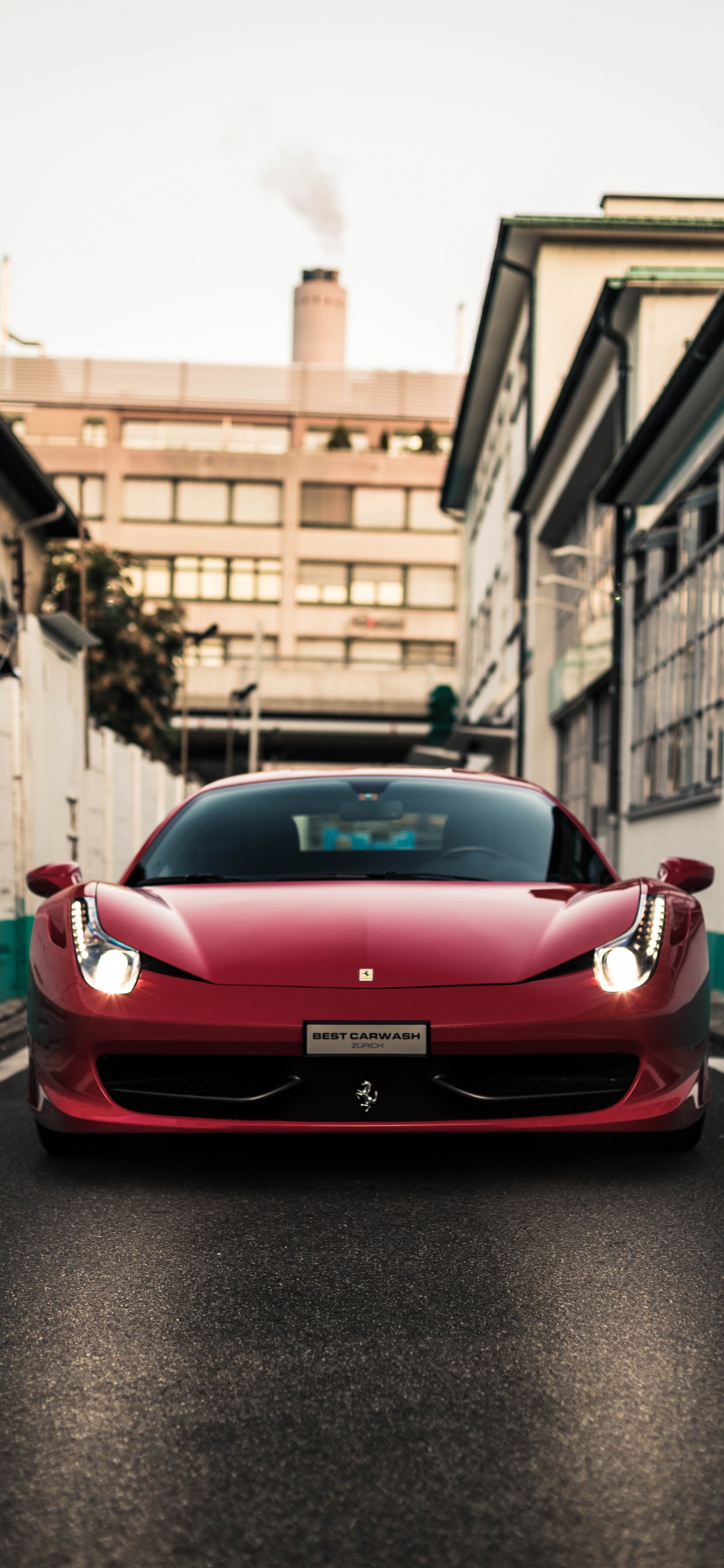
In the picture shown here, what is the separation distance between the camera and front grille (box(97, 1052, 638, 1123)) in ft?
13.3

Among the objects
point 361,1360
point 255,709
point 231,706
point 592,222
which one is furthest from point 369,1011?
point 231,706

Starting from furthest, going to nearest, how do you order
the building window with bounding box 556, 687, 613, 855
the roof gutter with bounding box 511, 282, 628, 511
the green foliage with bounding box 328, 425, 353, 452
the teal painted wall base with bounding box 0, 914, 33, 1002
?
the green foliage with bounding box 328, 425, 353, 452
the building window with bounding box 556, 687, 613, 855
the roof gutter with bounding box 511, 282, 628, 511
the teal painted wall base with bounding box 0, 914, 33, 1002

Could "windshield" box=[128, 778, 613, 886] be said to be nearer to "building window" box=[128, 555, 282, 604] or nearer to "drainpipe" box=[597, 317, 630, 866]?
"drainpipe" box=[597, 317, 630, 866]

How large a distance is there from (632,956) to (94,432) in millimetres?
68090

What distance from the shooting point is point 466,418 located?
3888cm

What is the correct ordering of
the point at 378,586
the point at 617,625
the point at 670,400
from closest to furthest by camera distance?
1. the point at 670,400
2. the point at 617,625
3. the point at 378,586

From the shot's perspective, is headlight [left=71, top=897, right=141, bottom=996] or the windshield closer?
headlight [left=71, top=897, right=141, bottom=996]

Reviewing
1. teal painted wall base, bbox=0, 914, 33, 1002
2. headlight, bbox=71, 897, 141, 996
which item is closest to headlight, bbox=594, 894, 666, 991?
headlight, bbox=71, 897, 141, 996

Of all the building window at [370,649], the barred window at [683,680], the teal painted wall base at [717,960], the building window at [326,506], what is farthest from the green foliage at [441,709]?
the building window at [326,506]

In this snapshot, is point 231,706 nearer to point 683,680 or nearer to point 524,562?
point 524,562

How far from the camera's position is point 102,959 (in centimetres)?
432

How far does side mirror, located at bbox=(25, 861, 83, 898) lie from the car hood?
306 millimetres

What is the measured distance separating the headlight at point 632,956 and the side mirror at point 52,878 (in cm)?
167

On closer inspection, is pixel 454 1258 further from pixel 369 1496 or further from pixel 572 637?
pixel 572 637
